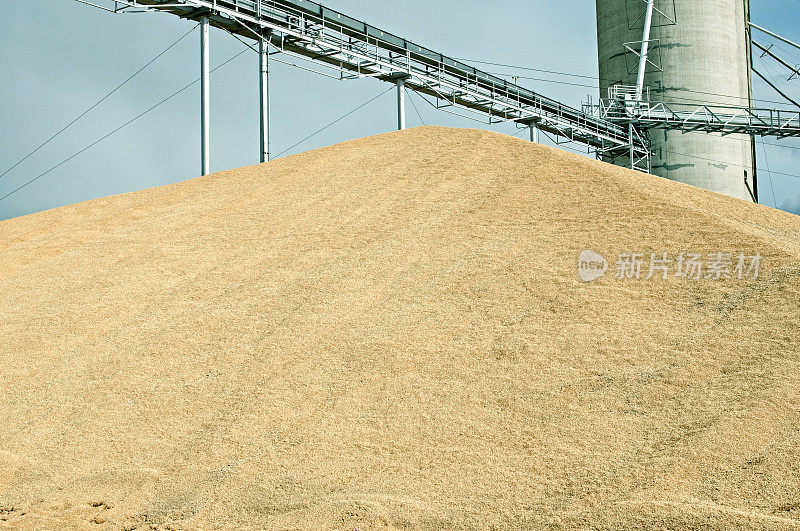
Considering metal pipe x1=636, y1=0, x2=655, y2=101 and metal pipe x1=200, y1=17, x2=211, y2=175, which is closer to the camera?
metal pipe x1=200, y1=17, x2=211, y2=175

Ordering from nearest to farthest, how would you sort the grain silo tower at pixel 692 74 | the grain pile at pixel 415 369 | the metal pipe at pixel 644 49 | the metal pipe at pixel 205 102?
the grain pile at pixel 415 369 < the metal pipe at pixel 205 102 < the metal pipe at pixel 644 49 < the grain silo tower at pixel 692 74

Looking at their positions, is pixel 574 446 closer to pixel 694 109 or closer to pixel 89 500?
pixel 89 500

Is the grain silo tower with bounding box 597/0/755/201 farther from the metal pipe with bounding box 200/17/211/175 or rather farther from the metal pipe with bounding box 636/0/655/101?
the metal pipe with bounding box 200/17/211/175

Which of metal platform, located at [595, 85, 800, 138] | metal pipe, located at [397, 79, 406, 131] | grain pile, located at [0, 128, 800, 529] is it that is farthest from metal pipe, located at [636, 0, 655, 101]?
grain pile, located at [0, 128, 800, 529]

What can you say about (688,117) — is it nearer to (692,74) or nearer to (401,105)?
(692,74)

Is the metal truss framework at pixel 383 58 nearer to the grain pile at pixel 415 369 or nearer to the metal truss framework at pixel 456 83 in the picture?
the metal truss framework at pixel 456 83

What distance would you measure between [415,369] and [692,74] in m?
32.4

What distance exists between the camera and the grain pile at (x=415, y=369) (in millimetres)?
4992

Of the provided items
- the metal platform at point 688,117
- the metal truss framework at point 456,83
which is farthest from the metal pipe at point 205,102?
the metal platform at point 688,117

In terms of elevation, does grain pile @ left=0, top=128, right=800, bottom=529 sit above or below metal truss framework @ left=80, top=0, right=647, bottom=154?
below

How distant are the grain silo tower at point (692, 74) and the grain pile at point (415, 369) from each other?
24.2 meters

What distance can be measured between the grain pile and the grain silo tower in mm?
24221

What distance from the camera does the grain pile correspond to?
16.4ft

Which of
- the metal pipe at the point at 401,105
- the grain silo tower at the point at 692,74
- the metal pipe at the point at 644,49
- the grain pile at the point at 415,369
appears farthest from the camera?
the grain silo tower at the point at 692,74
